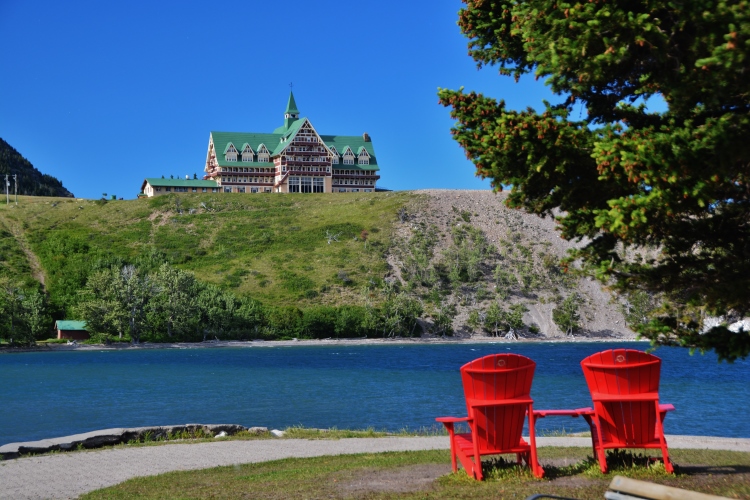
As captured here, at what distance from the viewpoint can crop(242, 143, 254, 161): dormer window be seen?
143 meters

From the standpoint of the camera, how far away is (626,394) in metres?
9.27

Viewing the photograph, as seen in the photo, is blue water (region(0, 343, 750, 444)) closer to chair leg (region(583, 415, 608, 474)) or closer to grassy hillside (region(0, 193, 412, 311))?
chair leg (region(583, 415, 608, 474))

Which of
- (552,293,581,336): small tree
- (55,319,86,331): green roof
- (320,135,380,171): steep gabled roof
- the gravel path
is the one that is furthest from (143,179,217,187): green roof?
the gravel path

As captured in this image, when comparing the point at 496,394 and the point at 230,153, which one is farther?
the point at 230,153

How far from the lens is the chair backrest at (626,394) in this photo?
30.2 ft

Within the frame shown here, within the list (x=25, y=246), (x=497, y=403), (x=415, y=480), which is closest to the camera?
(x=497, y=403)

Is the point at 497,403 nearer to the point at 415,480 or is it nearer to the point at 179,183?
the point at 415,480

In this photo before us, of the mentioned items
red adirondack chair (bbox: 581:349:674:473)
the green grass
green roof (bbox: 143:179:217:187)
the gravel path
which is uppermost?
green roof (bbox: 143:179:217:187)

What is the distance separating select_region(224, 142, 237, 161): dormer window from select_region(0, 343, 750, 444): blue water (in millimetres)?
80075

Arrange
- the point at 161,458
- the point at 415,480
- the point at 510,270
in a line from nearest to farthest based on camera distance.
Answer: the point at 415,480
the point at 161,458
the point at 510,270

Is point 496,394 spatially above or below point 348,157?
below

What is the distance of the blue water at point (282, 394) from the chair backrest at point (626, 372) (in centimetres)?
1182

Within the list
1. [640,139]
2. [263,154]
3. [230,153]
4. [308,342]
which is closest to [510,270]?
[308,342]

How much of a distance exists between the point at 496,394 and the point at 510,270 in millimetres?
101231
